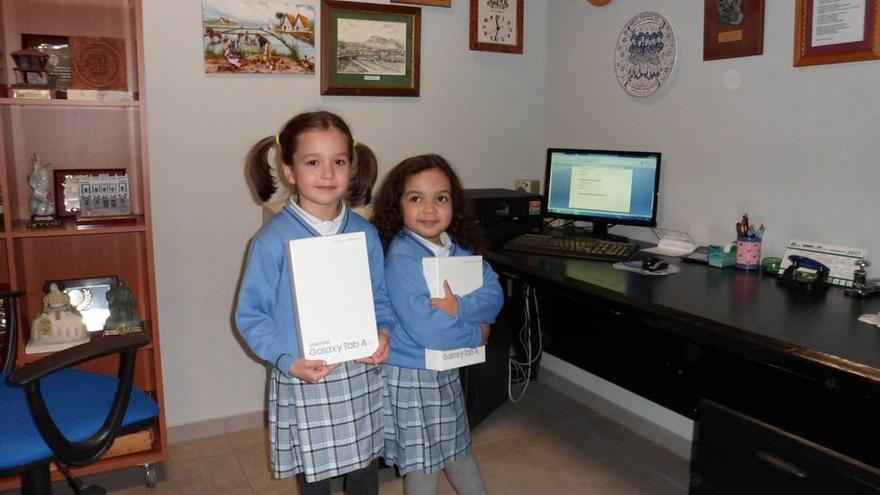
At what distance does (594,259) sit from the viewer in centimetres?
228

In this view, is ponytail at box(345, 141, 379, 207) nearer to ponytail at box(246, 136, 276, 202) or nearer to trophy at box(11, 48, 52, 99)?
ponytail at box(246, 136, 276, 202)

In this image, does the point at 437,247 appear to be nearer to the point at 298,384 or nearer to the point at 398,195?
the point at 398,195

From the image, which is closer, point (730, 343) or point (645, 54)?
point (730, 343)

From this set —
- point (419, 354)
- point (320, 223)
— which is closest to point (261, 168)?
point (320, 223)

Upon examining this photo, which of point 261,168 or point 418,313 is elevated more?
point 261,168

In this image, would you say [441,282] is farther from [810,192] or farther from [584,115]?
[584,115]

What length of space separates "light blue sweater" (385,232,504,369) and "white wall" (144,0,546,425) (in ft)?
3.82

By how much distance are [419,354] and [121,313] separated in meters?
1.17

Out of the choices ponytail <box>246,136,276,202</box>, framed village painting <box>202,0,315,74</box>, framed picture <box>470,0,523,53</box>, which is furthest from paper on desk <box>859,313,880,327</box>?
framed village painting <box>202,0,315,74</box>

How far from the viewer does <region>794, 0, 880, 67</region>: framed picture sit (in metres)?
1.89

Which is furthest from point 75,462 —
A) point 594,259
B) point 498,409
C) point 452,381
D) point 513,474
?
point 498,409

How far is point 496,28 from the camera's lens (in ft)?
9.82

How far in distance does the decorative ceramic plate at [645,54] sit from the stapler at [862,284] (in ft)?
3.26

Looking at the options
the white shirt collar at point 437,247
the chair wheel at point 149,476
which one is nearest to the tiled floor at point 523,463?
the chair wheel at point 149,476
